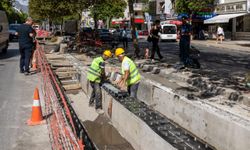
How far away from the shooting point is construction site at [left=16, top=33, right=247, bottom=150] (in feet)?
21.0

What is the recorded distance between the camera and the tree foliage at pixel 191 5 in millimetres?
43906

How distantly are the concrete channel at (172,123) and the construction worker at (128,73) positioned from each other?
0.42 meters

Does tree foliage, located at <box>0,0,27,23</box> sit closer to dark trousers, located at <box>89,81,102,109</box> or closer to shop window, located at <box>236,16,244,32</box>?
shop window, located at <box>236,16,244,32</box>

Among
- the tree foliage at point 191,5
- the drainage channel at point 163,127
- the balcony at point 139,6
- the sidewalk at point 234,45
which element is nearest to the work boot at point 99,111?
the drainage channel at point 163,127

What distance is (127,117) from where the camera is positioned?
302 inches

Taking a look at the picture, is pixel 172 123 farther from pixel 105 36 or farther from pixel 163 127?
pixel 105 36

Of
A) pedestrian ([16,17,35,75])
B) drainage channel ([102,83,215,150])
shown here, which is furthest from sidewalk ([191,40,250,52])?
drainage channel ([102,83,215,150])

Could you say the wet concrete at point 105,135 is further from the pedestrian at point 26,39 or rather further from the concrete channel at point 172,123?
the pedestrian at point 26,39

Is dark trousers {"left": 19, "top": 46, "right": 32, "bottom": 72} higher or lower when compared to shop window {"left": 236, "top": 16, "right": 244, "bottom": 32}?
lower

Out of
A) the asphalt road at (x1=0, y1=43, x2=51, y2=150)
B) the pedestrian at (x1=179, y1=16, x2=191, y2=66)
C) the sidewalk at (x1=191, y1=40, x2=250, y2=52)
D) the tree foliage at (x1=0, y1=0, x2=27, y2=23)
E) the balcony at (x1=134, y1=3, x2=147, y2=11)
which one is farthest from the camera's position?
the balcony at (x1=134, y1=3, x2=147, y2=11)

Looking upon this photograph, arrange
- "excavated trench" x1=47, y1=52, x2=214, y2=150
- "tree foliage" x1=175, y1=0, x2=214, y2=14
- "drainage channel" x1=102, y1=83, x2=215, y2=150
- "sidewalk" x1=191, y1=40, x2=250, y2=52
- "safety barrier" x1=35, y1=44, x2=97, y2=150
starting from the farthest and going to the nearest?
"tree foliage" x1=175, y1=0, x2=214, y2=14, "sidewalk" x1=191, y1=40, x2=250, y2=52, "safety barrier" x1=35, y1=44, x2=97, y2=150, "excavated trench" x1=47, y1=52, x2=214, y2=150, "drainage channel" x1=102, y1=83, x2=215, y2=150

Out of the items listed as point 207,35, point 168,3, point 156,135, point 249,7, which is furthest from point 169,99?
point 168,3

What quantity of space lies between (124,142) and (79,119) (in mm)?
1934

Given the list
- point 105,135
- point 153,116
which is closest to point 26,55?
point 105,135
